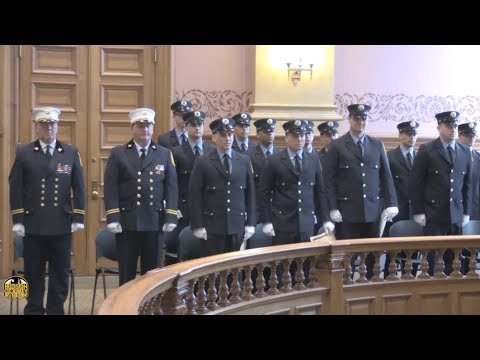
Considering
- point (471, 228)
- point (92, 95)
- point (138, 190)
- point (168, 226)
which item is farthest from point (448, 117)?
point (92, 95)

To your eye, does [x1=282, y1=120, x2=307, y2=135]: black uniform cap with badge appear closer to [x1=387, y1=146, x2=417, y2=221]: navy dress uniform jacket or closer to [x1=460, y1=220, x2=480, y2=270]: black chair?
[x1=387, y1=146, x2=417, y2=221]: navy dress uniform jacket

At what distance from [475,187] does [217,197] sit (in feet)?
6.77

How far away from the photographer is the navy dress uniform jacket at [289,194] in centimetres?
598

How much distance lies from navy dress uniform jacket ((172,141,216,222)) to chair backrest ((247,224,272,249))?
2.14ft

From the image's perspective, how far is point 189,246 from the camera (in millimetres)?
5762

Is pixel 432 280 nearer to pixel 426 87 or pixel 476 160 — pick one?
pixel 476 160

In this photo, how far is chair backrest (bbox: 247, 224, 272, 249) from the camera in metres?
6.16

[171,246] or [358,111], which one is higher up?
[358,111]

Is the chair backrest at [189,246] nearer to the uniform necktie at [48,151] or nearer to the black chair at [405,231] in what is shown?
the uniform necktie at [48,151]

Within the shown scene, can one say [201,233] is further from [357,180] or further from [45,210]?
[357,180]

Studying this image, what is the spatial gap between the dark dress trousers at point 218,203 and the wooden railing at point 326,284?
36 cm

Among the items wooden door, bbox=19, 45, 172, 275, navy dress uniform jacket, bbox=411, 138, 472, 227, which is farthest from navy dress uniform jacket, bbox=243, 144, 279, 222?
wooden door, bbox=19, 45, 172, 275
